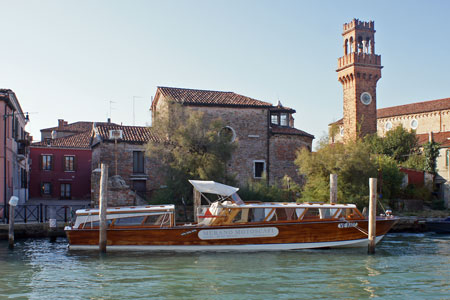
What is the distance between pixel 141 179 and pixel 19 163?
8.02 m

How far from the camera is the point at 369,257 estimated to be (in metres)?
17.3

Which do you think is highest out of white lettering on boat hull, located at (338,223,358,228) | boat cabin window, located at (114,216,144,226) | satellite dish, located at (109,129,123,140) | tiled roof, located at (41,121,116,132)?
tiled roof, located at (41,121,116,132)

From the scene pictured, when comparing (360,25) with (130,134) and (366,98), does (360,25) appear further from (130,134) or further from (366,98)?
(130,134)

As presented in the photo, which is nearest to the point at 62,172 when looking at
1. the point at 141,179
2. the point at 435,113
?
the point at 141,179

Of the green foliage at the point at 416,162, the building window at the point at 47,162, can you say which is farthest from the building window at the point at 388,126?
the building window at the point at 47,162

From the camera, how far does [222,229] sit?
1847 cm

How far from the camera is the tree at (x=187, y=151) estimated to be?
2592 cm

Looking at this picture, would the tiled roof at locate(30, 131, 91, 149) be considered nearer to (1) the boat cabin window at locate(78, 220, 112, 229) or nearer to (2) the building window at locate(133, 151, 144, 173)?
(2) the building window at locate(133, 151, 144, 173)

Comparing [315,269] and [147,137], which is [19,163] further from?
[315,269]

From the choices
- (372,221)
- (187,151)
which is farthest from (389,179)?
(372,221)

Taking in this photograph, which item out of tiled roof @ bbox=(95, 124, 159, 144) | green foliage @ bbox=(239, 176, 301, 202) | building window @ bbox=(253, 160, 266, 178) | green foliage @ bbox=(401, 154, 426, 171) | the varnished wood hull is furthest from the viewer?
green foliage @ bbox=(401, 154, 426, 171)

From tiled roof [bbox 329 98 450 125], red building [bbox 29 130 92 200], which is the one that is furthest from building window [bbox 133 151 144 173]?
tiled roof [bbox 329 98 450 125]

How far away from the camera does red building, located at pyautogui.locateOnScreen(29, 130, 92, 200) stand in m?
40.8

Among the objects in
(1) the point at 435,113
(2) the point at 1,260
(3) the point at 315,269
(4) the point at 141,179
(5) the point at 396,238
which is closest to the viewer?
(3) the point at 315,269
